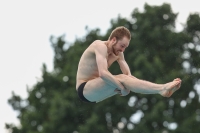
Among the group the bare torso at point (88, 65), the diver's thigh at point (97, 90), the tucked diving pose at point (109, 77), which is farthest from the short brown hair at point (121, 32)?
the diver's thigh at point (97, 90)

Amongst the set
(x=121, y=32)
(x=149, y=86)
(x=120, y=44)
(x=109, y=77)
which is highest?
(x=121, y=32)

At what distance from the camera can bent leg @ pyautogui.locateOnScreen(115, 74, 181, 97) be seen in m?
12.3

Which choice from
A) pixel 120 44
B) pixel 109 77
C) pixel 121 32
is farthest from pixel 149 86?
pixel 121 32

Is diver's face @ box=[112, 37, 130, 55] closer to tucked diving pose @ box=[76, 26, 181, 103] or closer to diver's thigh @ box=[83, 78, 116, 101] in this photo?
tucked diving pose @ box=[76, 26, 181, 103]

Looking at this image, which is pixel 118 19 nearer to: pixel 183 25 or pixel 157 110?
pixel 183 25

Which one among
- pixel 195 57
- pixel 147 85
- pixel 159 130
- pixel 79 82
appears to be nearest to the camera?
pixel 147 85

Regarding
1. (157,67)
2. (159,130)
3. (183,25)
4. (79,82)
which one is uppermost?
(183,25)

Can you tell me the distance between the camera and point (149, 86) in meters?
12.5

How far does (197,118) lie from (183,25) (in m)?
5.10

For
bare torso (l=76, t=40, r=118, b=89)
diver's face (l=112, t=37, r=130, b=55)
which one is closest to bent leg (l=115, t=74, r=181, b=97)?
diver's face (l=112, t=37, r=130, b=55)

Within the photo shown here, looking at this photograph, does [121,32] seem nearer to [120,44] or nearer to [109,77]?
→ [120,44]

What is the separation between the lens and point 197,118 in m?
33.1

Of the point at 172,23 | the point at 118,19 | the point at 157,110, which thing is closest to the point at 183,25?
the point at 172,23

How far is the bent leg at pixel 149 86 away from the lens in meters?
12.3
